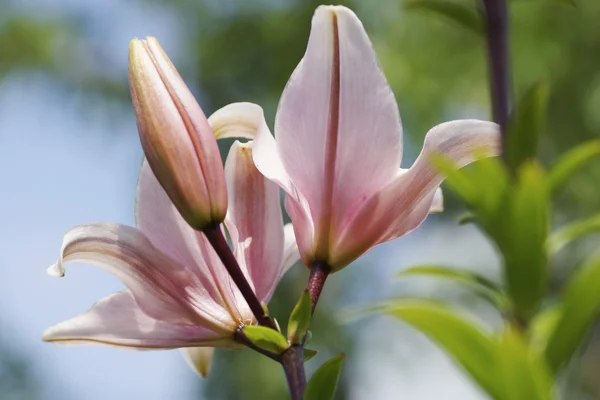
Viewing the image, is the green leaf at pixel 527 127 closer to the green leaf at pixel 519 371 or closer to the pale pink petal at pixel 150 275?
the green leaf at pixel 519 371

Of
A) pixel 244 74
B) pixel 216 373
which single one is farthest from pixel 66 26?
pixel 216 373

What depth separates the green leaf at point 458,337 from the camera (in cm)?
25

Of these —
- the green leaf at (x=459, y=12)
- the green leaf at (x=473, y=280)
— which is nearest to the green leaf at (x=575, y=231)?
the green leaf at (x=473, y=280)

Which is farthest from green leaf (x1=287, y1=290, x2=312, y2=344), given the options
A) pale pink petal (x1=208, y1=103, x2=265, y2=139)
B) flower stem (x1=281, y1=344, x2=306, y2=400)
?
pale pink petal (x1=208, y1=103, x2=265, y2=139)

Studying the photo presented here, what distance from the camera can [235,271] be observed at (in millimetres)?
376

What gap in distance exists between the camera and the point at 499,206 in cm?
29

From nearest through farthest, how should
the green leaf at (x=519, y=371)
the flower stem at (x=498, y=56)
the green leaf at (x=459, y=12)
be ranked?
the green leaf at (x=519, y=371) → the flower stem at (x=498, y=56) → the green leaf at (x=459, y=12)

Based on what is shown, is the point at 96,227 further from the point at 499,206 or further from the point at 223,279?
the point at 499,206

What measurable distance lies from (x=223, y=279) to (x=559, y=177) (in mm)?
199

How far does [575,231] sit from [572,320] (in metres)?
0.10

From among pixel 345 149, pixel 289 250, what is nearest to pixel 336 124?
pixel 345 149

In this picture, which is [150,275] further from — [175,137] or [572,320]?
[572,320]

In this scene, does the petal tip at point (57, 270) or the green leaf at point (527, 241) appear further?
the petal tip at point (57, 270)

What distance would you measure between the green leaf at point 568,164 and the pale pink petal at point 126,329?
0.20 m
